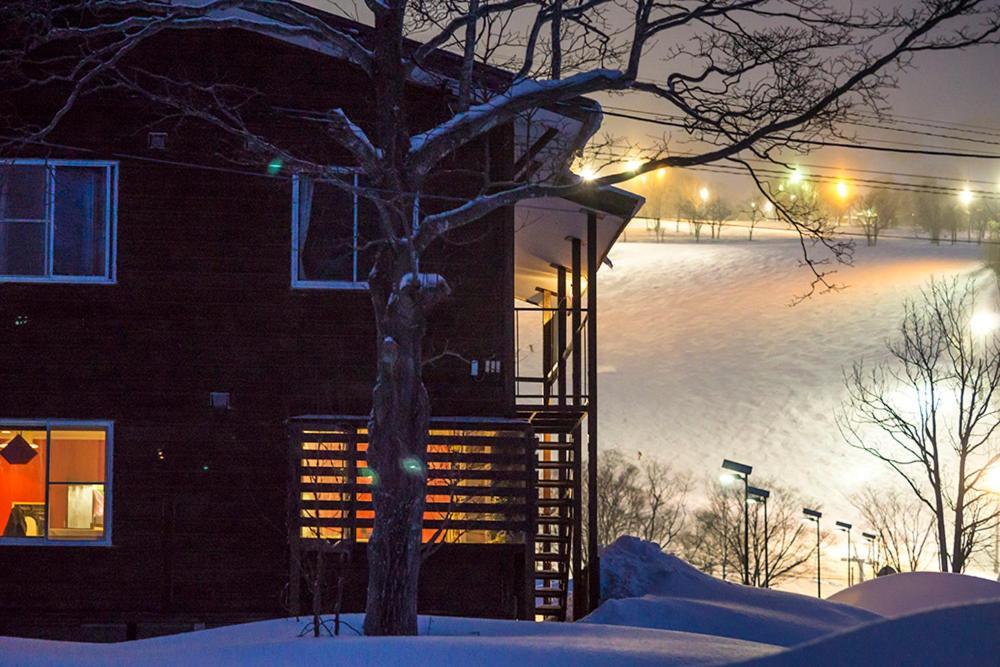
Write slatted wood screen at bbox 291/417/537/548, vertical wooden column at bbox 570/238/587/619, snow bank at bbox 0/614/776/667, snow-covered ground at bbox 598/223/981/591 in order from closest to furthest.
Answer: snow bank at bbox 0/614/776/667, slatted wood screen at bbox 291/417/537/548, vertical wooden column at bbox 570/238/587/619, snow-covered ground at bbox 598/223/981/591

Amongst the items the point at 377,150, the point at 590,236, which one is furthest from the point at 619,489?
the point at 377,150

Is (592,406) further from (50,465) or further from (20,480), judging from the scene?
(20,480)

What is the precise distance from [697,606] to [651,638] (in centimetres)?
373

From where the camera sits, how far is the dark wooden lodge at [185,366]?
14227mm

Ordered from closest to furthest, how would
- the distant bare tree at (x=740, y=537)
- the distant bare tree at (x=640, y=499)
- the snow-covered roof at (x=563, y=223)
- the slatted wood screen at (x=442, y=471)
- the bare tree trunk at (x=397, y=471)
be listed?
the bare tree trunk at (x=397, y=471) < the slatted wood screen at (x=442, y=471) < the snow-covered roof at (x=563, y=223) < the distant bare tree at (x=740, y=537) < the distant bare tree at (x=640, y=499)

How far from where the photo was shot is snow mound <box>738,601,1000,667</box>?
251 inches

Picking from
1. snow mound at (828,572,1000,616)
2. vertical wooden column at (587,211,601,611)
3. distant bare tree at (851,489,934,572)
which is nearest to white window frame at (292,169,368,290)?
vertical wooden column at (587,211,601,611)

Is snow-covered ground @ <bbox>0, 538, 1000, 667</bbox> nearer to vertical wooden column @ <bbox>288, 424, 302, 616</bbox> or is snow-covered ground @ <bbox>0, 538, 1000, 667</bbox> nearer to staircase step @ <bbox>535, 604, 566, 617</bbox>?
staircase step @ <bbox>535, 604, 566, 617</bbox>

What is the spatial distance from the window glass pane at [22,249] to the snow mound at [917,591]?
10.4 m

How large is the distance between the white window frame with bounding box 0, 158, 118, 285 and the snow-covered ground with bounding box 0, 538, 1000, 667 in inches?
201

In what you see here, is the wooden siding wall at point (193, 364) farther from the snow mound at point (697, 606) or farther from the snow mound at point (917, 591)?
the snow mound at point (917, 591)

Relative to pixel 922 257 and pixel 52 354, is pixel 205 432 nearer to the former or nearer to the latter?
pixel 52 354

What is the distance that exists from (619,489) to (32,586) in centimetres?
4219

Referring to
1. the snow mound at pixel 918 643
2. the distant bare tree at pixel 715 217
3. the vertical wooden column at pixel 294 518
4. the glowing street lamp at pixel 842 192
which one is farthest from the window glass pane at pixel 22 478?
the glowing street lamp at pixel 842 192
